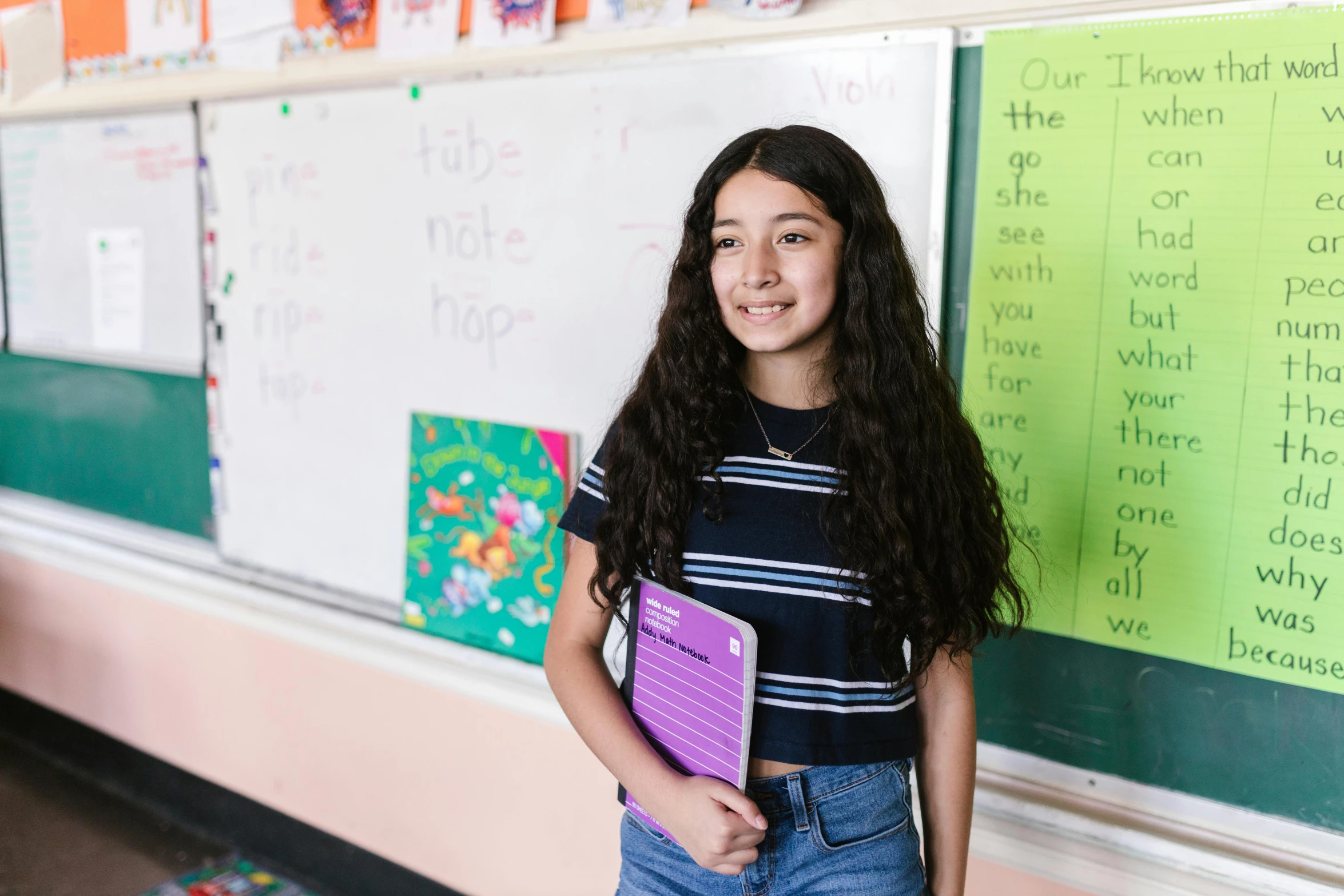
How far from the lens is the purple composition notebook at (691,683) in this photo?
0.88m

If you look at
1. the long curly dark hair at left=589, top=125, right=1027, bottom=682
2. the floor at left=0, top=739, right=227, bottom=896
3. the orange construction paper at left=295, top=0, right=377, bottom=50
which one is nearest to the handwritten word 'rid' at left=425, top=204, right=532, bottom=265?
the orange construction paper at left=295, top=0, right=377, bottom=50

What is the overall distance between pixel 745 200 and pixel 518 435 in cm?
93

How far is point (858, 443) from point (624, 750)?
0.39 m

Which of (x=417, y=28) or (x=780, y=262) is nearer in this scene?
(x=780, y=262)

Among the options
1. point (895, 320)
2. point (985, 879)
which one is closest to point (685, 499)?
point (895, 320)

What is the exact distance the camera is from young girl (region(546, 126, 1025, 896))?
0.93m

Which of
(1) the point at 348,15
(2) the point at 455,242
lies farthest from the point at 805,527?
(1) the point at 348,15

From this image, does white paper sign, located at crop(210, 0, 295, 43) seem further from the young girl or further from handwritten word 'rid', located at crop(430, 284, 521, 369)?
the young girl

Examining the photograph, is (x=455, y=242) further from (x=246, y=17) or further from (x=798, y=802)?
(x=798, y=802)

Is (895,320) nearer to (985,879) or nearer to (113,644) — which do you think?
(985,879)

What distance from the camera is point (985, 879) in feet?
4.53

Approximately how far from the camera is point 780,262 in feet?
3.03

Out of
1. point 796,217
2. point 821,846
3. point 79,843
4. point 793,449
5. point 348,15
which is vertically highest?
point 348,15

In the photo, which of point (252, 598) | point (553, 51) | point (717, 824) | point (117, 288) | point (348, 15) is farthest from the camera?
point (117, 288)
